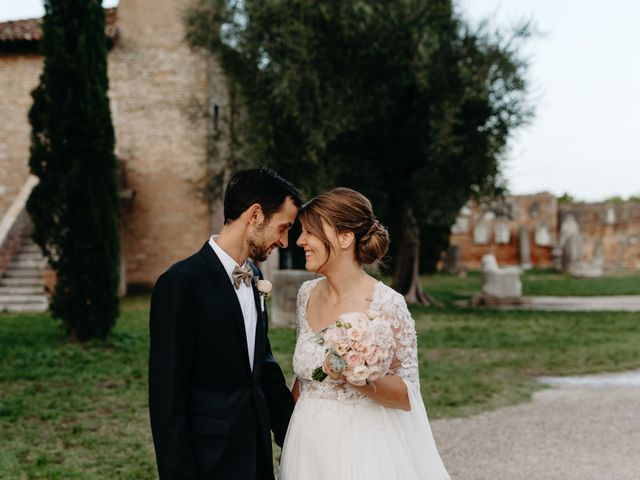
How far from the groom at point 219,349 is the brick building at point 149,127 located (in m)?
18.6

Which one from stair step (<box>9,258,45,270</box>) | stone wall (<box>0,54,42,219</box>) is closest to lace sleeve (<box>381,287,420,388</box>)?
stair step (<box>9,258,45,270</box>)

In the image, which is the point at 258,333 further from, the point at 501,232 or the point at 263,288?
the point at 501,232

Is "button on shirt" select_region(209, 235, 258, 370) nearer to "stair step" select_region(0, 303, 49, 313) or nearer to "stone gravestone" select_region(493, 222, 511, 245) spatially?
"stair step" select_region(0, 303, 49, 313)

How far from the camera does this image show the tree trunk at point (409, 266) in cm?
1933

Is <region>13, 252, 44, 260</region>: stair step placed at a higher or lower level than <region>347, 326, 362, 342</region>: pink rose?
lower

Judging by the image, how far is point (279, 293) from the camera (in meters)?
14.6

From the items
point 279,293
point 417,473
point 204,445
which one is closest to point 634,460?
point 417,473

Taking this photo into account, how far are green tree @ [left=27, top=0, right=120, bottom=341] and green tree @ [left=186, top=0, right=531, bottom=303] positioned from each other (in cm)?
602

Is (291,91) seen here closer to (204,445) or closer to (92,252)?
(92,252)

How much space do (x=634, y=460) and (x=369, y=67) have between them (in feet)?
41.8

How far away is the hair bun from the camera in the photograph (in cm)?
322

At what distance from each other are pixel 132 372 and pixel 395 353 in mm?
6890

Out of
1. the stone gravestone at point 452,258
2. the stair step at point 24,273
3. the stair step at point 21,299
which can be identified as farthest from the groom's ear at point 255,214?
the stone gravestone at point 452,258

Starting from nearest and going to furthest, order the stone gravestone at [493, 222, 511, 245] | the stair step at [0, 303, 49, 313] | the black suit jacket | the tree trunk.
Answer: the black suit jacket < the stair step at [0, 303, 49, 313] < the tree trunk < the stone gravestone at [493, 222, 511, 245]
